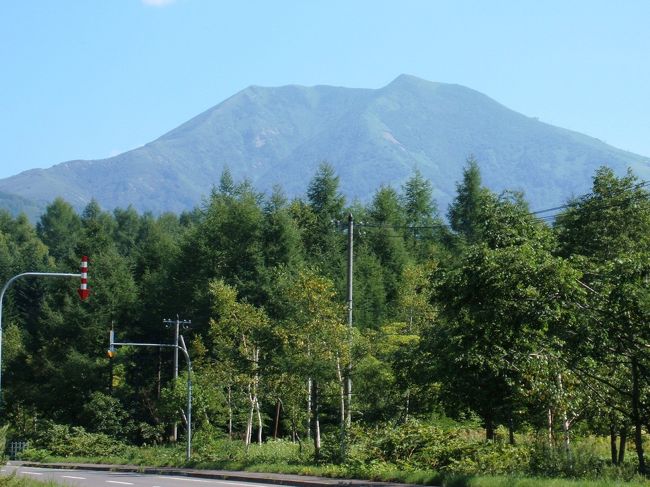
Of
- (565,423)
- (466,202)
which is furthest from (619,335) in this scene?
(466,202)

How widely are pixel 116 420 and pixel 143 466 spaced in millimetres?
17333

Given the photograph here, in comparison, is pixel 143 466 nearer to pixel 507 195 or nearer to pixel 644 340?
pixel 507 195

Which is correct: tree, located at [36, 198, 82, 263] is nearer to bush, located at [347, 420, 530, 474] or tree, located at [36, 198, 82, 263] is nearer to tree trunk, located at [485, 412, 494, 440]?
bush, located at [347, 420, 530, 474]

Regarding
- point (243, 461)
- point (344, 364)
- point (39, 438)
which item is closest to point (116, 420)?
point (39, 438)

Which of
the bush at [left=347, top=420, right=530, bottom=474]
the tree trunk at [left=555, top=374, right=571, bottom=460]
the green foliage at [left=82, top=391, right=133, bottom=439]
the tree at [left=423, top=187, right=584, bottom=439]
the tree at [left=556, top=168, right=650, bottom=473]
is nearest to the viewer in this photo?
the tree at [left=556, top=168, right=650, bottom=473]

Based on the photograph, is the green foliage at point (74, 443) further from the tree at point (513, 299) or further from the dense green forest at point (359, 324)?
the tree at point (513, 299)

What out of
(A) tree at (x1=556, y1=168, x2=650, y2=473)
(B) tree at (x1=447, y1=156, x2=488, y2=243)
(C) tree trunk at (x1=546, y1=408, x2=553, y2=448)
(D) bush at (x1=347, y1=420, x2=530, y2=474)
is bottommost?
(D) bush at (x1=347, y1=420, x2=530, y2=474)

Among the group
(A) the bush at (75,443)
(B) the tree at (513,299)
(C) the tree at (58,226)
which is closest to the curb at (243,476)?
(B) the tree at (513,299)

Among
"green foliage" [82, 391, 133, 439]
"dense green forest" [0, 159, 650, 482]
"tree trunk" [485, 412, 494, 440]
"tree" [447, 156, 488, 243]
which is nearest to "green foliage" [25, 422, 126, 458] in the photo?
"dense green forest" [0, 159, 650, 482]

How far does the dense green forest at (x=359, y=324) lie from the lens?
2020cm

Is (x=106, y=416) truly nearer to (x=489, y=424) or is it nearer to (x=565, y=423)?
(x=489, y=424)

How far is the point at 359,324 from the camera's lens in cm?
6162

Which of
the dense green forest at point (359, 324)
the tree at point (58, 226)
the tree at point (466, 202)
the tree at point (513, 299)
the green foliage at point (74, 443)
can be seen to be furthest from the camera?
the tree at point (58, 226)

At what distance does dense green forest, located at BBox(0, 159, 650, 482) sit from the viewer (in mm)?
20203
